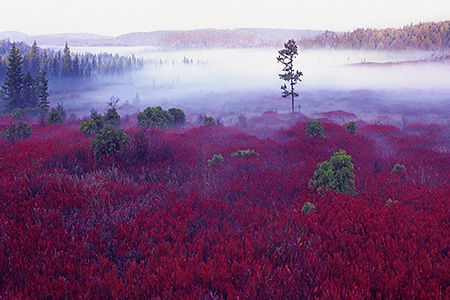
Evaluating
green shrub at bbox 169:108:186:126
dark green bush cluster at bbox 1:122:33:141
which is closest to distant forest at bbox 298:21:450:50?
green shrub at bbox 169:108:186:126

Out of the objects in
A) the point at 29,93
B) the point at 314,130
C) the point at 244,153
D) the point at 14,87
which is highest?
the point at 14,87

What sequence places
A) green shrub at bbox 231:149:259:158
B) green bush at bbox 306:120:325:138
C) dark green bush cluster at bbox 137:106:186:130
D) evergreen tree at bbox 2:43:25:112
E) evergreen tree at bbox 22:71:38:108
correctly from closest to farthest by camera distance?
1. green shrub at bbox 231:149:259:158
2. green bush at bbox 306:120:325:138
3. dark green bush cluster at bbox 137:106:186:130
4. evergreen tree at bbox 2:43:25:112
5. evergreen tree at bbox 22:71:38:108

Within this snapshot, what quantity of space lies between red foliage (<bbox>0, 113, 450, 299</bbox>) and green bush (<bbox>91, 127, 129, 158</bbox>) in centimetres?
34

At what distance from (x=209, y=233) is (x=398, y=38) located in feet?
509

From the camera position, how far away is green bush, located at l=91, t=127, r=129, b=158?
865 centimetres

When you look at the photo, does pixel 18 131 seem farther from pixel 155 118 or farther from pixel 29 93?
pixel 29 93

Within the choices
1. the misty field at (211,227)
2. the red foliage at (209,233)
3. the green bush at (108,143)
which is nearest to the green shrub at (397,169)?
the misty field at (211,227)

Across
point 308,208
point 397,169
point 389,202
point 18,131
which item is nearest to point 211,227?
point 308,208

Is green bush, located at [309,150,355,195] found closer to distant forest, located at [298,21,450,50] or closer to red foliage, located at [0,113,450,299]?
red foliage, located at [0,113,450,299]

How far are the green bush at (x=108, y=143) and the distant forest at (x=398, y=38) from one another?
146 metres

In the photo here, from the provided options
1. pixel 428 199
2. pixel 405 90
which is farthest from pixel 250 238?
pixel 405 90

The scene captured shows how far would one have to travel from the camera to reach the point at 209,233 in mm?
4508

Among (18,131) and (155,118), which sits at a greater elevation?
(155,118)

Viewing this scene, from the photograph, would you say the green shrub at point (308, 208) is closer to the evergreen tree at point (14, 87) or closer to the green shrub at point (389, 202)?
the green shrub at point (389, 202)
